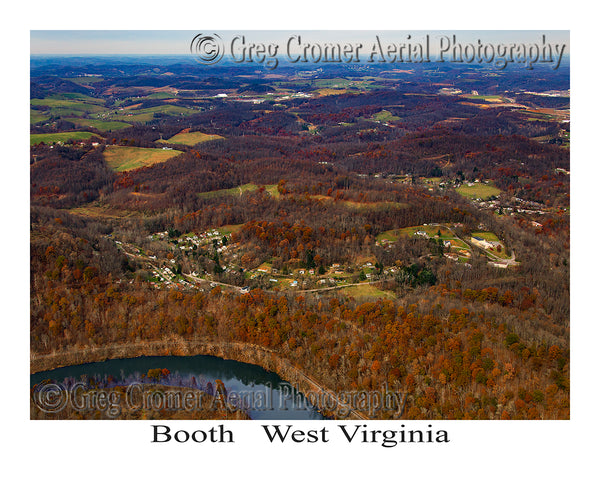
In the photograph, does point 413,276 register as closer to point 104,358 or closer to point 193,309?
point 193,309

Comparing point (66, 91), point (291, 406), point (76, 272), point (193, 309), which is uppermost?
point (66, 91)

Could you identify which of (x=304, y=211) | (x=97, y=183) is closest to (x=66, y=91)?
(x=97, y=183)

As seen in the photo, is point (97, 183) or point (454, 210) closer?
point (454, 210)

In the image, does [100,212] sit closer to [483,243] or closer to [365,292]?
[365,292]

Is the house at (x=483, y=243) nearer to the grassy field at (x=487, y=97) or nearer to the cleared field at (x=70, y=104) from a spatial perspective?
the grassy field at (x=487, y=97)

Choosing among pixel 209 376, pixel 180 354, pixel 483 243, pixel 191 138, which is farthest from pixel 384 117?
pixel 209 376

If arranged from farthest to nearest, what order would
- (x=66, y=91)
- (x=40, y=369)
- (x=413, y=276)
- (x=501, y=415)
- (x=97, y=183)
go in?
(x=66, y=91), (x=97, y=183), (x=413, y=276), (x=40, y=369), (x=501, y=415)

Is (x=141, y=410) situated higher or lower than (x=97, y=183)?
lower
